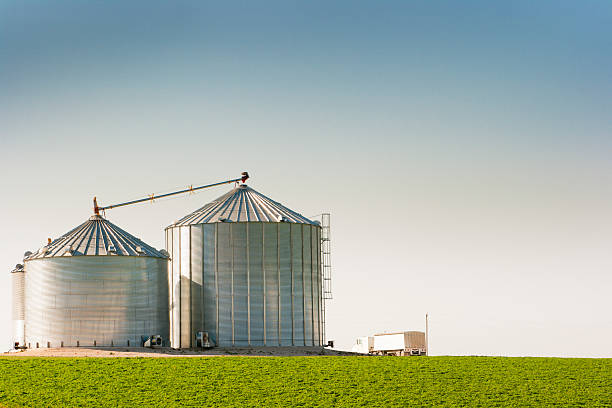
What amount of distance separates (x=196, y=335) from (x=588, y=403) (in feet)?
108

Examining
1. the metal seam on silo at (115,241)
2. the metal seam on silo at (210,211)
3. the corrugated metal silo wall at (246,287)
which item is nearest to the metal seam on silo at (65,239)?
the metal seam on silo at (115,241)

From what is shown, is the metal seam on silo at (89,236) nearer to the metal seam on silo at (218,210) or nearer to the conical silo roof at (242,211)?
the conical silo roof at (242,211)

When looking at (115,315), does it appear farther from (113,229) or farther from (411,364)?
(411,364)

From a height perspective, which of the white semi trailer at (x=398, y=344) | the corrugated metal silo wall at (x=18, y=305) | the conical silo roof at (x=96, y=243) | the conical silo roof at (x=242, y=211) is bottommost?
the white semi trailer at (x=398, y=344)

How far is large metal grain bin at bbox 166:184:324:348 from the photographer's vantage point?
214 ft

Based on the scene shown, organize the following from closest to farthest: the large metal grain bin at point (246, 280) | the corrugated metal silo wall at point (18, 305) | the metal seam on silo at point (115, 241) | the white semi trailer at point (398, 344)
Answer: the metal seam on silo at point (115, 241), the large metal grain bin at point (246, 280), the corrugated metal silo wall at point (18, 305), the white semi trailer at point (398, 344)

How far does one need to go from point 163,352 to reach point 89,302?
7.12 meters

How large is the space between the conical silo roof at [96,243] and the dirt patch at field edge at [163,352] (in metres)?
7.34

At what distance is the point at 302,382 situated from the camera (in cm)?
4509

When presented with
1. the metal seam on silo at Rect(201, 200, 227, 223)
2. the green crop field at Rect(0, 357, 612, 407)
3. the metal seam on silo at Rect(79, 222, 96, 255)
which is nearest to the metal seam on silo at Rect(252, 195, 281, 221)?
the metal seam on silo at Rect(201, 200, 227, 223)

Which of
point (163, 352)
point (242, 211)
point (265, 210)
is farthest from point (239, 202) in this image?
point (163, 352)

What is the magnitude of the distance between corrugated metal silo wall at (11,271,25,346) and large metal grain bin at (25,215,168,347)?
8.14 meters

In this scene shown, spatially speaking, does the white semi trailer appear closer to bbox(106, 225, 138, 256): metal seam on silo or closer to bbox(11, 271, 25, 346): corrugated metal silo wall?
bbox(106, 225, 138, 256): metal seam on silo

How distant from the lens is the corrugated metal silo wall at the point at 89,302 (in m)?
62.8
